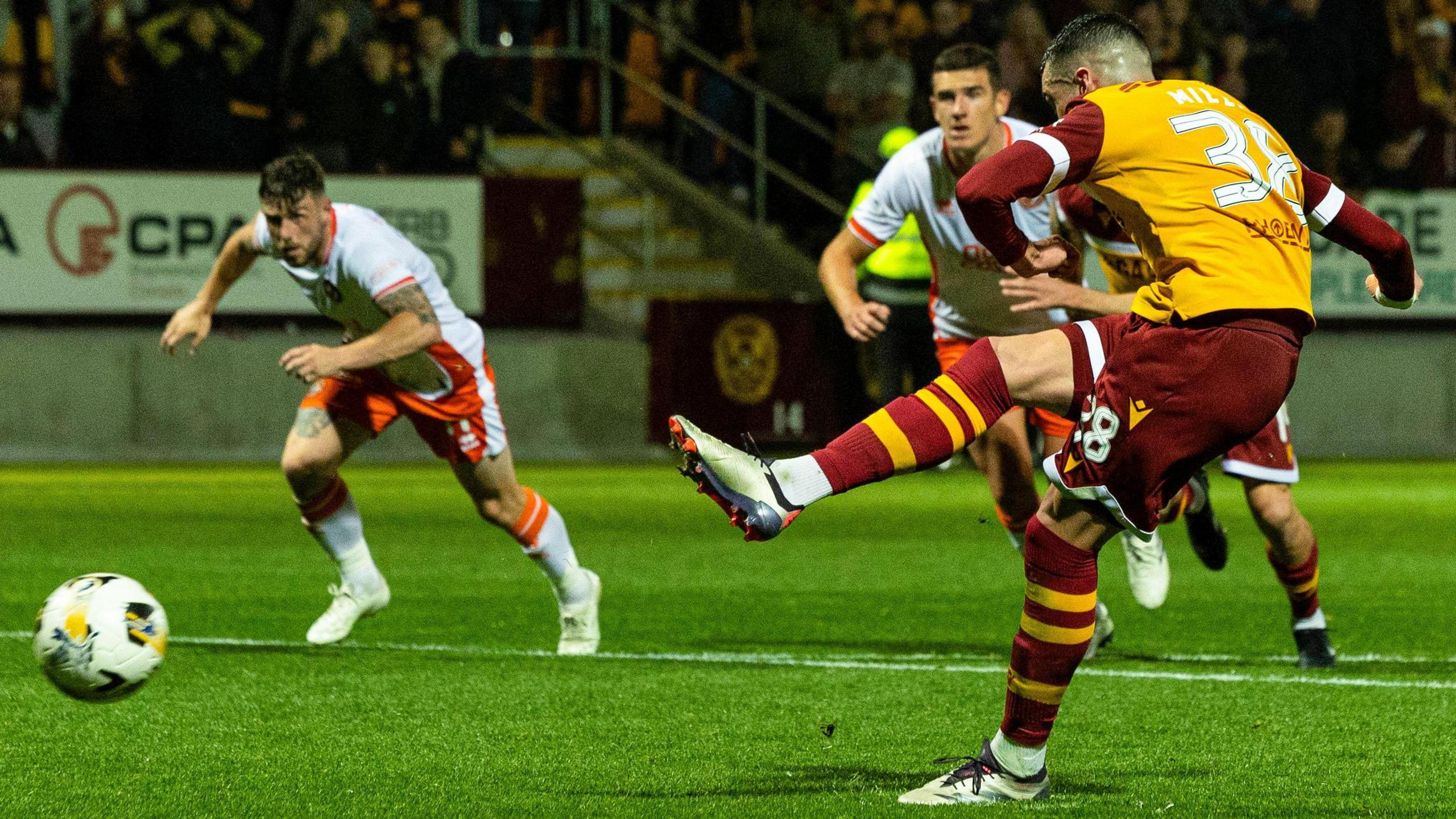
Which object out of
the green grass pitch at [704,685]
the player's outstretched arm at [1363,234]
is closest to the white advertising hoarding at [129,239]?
the green grass pitch at [704,685]

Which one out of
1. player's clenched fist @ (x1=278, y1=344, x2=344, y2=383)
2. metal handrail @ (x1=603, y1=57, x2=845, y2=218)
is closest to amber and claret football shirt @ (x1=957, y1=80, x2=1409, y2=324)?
player's clenched fist @ (x1=278, y1=344, x2=344, y2=383)

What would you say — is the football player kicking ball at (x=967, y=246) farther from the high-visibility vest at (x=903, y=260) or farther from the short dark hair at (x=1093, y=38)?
the high-visibility vest at (x=903, y=260)

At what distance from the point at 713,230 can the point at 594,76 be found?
6.40 ft

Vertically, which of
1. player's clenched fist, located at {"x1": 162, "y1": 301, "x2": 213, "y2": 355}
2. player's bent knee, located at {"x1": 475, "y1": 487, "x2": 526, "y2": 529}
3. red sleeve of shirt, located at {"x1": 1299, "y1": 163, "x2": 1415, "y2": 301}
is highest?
red sleeve of shirt, located at {"x1": 1299, "y1": 163, "x2": 1415, "y2": 301}

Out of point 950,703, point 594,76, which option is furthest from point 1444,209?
point 950,703

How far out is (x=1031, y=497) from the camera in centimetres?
742

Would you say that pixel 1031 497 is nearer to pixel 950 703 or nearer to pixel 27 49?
pixel 950 703

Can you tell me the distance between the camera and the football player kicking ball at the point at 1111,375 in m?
4.36

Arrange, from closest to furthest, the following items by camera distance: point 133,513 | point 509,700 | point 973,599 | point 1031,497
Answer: point 509,700
point 1031,497
point 973,599
point 133,513

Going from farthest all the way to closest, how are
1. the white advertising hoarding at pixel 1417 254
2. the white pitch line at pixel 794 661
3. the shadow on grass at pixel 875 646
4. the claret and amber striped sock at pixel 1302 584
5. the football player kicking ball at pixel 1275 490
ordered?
the white advertising hoarding at pixel 1417 254 → the shadow on grass at pixel 875 646 → the claret and amber striped sock at pixel 1302 584 → the football player kicking ball at pixel 1275 490 → the white pitch line at pixel 794 661

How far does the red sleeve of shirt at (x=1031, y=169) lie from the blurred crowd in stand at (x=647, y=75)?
408 inches

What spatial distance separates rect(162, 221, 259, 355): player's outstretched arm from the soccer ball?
2259mm

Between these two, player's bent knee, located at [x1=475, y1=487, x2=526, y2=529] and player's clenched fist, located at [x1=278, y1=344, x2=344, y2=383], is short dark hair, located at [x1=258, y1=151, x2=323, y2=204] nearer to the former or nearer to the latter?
player's clenched fist, located at [x1=278, y1=344, x2=344, y2=383]

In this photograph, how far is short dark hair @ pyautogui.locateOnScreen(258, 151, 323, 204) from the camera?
693 centimetres
